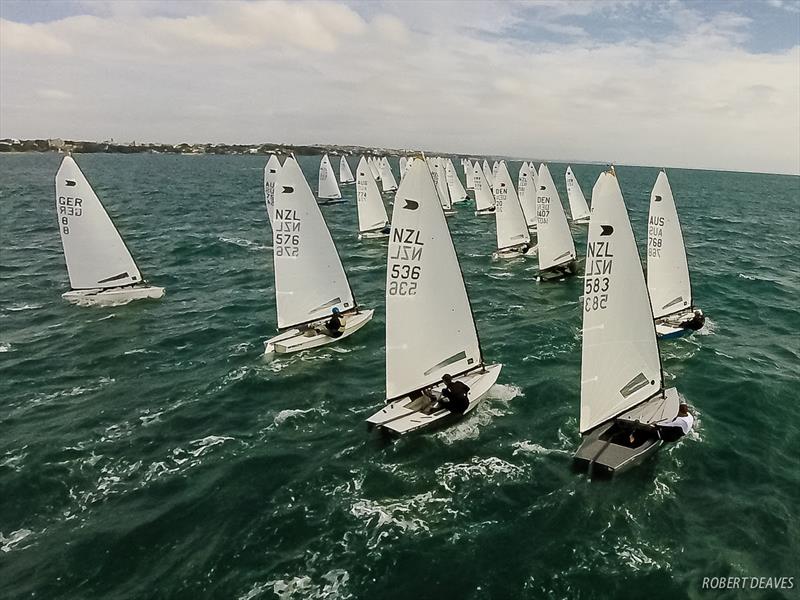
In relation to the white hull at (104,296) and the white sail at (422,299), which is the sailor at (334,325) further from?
the white hull at (104,296)

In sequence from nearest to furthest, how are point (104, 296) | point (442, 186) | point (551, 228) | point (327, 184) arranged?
point (104, 296) < point (551, 228) < point (442, 186) < point (327, 184)

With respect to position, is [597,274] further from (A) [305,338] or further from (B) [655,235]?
(A) [305,338]

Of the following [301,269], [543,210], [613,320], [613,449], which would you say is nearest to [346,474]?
[613,449]

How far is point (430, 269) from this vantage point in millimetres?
16688

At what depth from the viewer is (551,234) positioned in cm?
3684

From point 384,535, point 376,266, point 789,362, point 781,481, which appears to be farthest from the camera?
point 376,266

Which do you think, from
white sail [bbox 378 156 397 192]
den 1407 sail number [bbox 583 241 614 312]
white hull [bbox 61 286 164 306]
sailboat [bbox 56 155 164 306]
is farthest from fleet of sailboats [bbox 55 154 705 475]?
white sail [bbox 378 156 397 192]

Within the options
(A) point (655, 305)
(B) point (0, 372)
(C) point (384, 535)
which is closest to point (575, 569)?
(C) point (384, 535)

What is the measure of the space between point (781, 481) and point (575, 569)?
25.9 feet

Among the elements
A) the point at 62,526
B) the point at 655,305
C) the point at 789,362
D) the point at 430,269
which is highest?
the point at 430,269

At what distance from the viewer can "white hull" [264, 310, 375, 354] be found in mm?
23406

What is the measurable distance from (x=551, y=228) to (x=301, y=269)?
804 inches

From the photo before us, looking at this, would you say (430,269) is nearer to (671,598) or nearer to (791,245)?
(671,598)

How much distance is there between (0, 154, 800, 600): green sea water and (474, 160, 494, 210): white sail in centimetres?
4398
